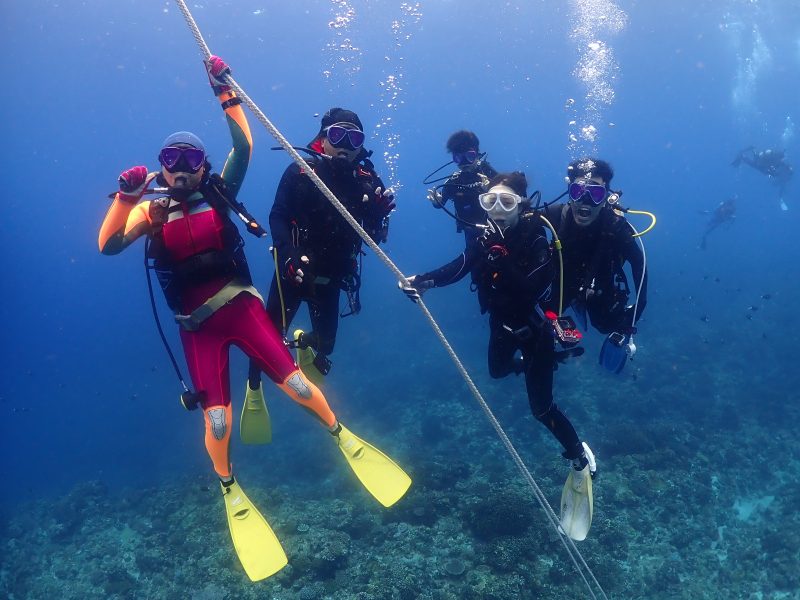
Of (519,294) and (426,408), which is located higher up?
(519,294)

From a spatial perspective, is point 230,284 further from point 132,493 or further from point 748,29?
point 748,29

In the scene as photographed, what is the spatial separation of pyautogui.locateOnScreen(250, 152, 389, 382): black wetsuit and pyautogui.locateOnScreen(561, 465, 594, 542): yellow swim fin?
4.28m

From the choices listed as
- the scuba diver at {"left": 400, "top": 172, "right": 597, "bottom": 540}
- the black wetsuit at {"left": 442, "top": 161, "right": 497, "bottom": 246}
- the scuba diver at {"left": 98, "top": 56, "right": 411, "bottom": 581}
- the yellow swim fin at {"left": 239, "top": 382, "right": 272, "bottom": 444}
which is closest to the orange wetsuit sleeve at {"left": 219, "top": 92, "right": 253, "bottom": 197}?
the scuba diver at {"left": 98, "top": 56, "right": 411, "bottom": 581}

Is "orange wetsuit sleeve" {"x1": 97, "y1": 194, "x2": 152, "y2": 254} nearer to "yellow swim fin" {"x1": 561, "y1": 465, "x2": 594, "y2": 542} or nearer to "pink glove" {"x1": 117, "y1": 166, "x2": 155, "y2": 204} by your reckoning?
"pink glove" {"x1": 117, "y1": 166, "x2": 155, "y2": 204}

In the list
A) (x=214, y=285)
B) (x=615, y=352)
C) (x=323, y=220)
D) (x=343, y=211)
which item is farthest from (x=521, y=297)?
(x=214, y=285)

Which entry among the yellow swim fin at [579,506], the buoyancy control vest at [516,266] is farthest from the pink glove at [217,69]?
the yellow swim fin at [579,506]

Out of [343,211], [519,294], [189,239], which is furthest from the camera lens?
[519,294]

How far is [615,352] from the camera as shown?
6414 mm

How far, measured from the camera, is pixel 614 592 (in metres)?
9.80

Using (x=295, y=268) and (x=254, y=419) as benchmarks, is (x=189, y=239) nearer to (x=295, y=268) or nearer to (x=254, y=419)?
(x=295, y=268)

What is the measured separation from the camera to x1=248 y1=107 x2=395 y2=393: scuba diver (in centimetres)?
569

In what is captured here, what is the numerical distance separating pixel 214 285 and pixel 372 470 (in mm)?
3012

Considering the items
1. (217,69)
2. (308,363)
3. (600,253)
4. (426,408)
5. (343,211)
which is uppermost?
(217,69)

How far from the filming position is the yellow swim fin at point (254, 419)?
262 inches
